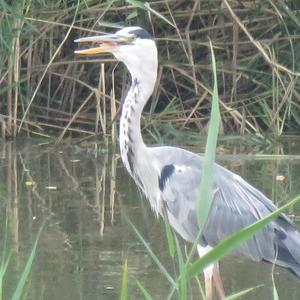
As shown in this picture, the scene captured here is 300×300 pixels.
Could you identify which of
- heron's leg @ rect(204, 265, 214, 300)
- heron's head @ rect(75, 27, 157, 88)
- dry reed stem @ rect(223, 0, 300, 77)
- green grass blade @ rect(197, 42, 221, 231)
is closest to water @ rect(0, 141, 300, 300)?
heron's leg @ rect(204, 265, 214, 300)

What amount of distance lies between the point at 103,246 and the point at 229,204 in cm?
92

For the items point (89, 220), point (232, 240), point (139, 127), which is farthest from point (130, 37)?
point (232, 240)

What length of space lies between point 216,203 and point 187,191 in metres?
0.15

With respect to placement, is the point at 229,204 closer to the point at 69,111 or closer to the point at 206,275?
the point at 206,275

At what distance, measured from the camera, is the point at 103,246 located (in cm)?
582

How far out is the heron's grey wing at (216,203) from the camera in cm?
512

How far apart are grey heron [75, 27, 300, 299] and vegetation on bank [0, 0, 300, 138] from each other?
3098mm

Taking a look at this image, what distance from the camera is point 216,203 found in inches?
207

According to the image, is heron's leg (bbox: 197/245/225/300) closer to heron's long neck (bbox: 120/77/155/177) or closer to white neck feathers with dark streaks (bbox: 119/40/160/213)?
white neck feathers with dark streaks (bbox: 119/40/160/213)

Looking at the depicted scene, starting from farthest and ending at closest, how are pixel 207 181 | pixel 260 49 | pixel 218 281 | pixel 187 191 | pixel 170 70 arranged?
pixel 170 70 → pixel 260 49 → pixel 187 191 → pixel 218 281 → pixel 207 181

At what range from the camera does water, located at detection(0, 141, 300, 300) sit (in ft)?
17.0

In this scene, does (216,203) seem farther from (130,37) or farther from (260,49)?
(260,49)

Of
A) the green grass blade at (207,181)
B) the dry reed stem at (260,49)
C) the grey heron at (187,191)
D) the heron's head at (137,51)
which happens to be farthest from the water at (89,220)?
the green grass blade at (207,181)

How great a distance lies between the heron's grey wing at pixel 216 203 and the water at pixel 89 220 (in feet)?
0.83
